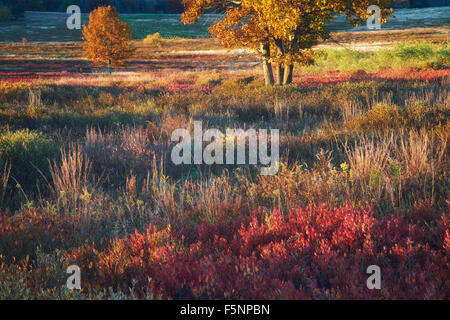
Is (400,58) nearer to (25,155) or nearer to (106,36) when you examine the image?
(25,155)

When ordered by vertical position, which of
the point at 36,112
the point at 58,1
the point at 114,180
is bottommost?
the point at 114,180

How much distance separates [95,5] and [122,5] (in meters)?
27.9

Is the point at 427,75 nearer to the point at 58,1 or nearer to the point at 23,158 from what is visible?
the point at 23,158

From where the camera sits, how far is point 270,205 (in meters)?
4.21

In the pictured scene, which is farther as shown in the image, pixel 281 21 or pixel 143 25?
pixel 143 25

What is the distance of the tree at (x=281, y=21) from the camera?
500 inches

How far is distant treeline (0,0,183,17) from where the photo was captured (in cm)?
10031

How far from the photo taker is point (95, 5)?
106 m

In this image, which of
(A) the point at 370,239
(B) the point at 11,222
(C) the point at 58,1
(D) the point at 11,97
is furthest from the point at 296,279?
(C) the point at 58,1

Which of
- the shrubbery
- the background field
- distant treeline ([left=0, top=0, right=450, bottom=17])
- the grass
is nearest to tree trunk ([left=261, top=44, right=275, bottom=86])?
the shrubbery

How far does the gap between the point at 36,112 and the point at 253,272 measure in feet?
30.6

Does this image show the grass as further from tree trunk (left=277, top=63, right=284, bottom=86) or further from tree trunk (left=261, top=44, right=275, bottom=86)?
tree trunk (left=261, top=44, right=275, bottom=86)
